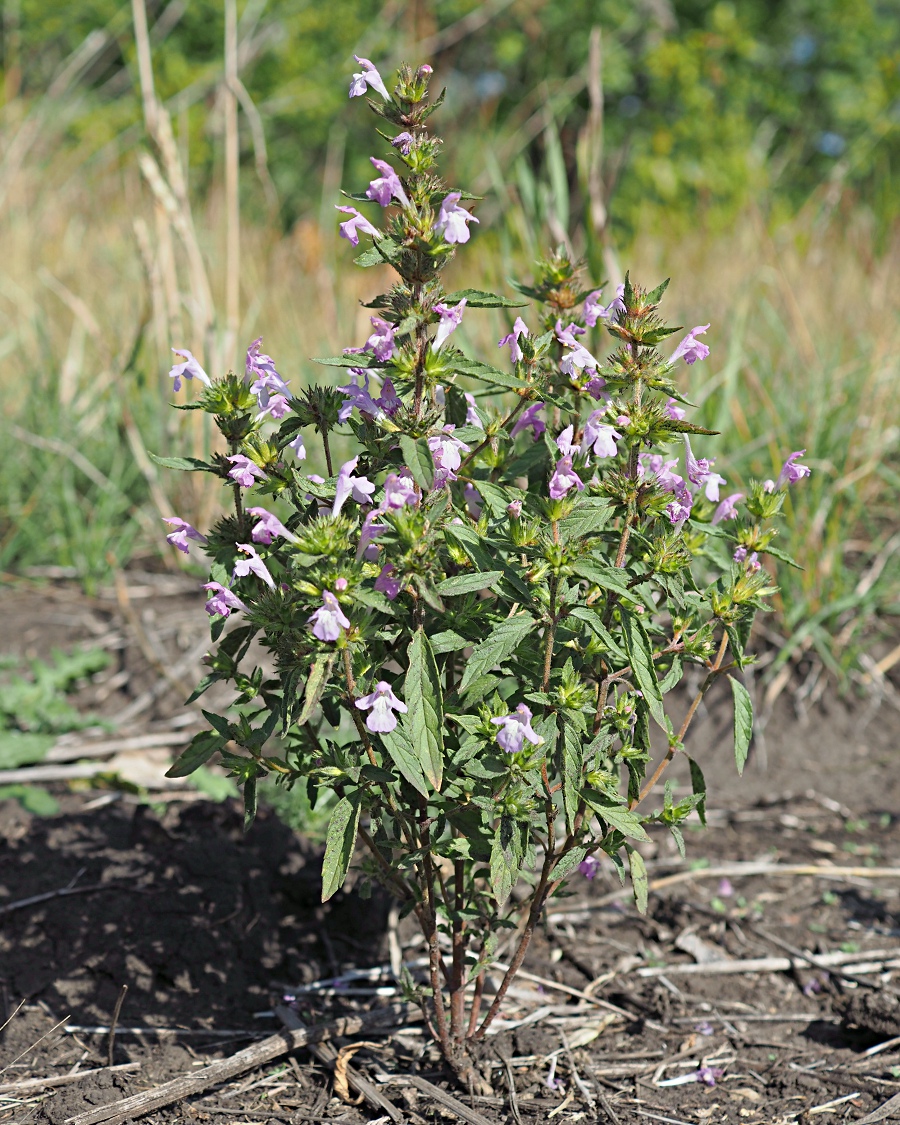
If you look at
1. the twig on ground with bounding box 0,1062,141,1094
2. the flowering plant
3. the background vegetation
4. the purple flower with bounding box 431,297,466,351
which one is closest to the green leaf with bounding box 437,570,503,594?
the flowering plant

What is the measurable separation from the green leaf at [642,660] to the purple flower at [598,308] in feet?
1.49

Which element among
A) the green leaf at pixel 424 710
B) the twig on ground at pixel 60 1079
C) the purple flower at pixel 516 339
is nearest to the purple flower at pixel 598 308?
the purple flower at pixel 516 339

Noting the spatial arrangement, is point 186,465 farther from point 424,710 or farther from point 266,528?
point 424,710

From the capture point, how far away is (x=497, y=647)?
144 cm

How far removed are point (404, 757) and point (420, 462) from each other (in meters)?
0.42

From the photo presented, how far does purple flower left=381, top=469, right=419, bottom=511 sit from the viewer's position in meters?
1.43

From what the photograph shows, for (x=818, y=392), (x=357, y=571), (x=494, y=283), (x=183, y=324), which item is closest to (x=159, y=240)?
(x=183, y=324)

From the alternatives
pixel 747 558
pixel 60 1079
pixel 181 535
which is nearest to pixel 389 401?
pixel 181 535

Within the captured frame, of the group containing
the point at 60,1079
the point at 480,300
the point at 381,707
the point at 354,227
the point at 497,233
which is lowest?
the point at 60,1079

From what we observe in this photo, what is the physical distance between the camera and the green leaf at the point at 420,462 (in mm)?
1414

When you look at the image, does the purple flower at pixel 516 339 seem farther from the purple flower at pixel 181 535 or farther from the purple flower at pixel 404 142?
the purple flower at pixel 181 535

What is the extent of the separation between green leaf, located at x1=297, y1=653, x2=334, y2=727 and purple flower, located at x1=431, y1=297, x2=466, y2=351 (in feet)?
1.55

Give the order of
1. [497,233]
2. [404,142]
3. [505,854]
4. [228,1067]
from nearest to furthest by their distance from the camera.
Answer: [404,142]
[505,854]
[228,1067]
[497,233]

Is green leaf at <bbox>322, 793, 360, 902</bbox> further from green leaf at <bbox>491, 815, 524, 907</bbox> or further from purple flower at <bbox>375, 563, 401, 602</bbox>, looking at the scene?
purple flower at <bbox>375, 563, 401, 602</bbox>
